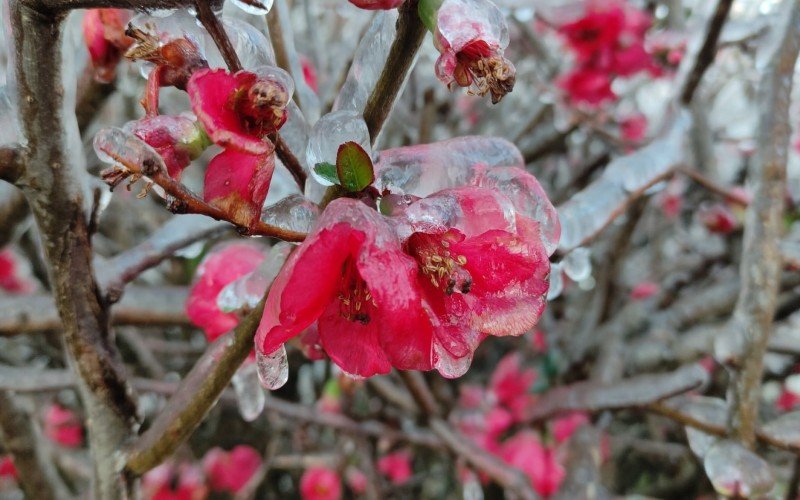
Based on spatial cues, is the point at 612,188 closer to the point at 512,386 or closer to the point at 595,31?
the point at 595,31

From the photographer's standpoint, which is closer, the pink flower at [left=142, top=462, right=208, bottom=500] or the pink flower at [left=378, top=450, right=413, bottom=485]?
the pink flower at [left=142, top=462, right=208, bottom=500]

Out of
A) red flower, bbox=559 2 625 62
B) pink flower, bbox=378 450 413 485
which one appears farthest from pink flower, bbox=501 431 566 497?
red flower, bbox=559 2 625 62

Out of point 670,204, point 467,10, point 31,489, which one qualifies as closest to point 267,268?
point 467,10

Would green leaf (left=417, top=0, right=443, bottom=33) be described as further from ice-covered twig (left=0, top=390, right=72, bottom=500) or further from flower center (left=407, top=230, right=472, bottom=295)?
ice-covered twig (left=0, top=390, right=72, bottom=500)

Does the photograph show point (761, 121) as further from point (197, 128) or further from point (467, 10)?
point (197, 128)

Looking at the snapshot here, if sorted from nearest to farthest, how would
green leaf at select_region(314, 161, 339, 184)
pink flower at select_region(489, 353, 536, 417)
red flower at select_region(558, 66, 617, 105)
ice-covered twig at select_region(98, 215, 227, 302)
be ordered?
green leaf at select_region(314, 161, 339, 184), ice-covered twig at select_region(98, 215, 227, 302), red flower at select_region(558, 66, 617, 105), pink flower at select_region(489, 353, 536, 417)

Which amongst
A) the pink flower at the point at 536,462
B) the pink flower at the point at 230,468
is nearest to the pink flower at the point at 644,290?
the pink flower at the point at 536,462
